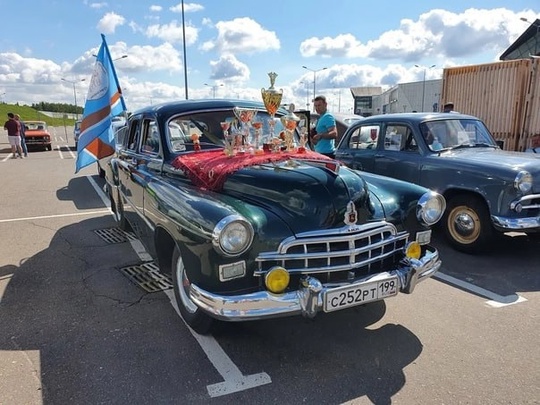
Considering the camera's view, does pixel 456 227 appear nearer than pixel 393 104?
Yes

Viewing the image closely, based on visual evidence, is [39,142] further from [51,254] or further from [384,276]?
[384,276]

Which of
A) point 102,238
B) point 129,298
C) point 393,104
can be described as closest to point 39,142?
point 102,238

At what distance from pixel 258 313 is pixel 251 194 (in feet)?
3.20

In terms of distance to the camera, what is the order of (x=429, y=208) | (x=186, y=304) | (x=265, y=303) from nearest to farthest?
(x=265, y=303)
(x=186, y=304)
(x=429, y=208)

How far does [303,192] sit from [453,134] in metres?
3.83

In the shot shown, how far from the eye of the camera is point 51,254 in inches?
208

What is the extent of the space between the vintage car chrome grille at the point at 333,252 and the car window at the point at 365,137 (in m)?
3.75

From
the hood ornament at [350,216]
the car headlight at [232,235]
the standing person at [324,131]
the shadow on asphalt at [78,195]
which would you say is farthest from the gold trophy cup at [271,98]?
the shadow on asphalt at [78,195]

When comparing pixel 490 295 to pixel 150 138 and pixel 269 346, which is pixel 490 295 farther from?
pixel 150 138

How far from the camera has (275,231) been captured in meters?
2.86

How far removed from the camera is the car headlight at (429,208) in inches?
138

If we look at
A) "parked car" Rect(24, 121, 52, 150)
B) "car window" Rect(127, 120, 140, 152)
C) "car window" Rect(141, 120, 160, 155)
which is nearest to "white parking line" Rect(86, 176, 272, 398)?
"car window" Rect(141, 120, 160, 155)

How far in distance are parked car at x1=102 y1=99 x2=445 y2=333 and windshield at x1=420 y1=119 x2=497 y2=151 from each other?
2293mm

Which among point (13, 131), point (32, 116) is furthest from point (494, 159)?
point (32, 116)
